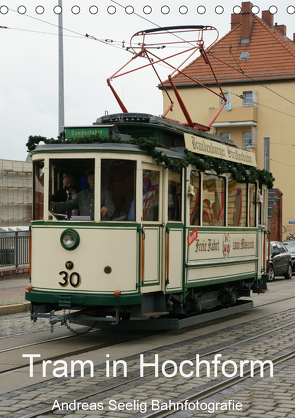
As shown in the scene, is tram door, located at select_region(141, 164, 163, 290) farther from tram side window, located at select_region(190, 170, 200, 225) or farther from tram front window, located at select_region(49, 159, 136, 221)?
tram side window, located at select_region(190, 170, 200, 225)

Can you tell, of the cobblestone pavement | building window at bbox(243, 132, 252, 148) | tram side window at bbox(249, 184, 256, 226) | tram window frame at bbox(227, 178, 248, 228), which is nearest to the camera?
the cobblestone pavement

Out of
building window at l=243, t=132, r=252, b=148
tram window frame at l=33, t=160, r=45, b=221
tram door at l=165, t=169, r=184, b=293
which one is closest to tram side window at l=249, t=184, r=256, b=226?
tram door at l=165, t=169, r=184, b=293

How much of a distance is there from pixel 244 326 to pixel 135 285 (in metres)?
3.18

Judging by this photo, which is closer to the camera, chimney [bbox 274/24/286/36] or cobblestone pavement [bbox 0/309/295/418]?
cobblestone pavement [bbox 0/309/295/418]

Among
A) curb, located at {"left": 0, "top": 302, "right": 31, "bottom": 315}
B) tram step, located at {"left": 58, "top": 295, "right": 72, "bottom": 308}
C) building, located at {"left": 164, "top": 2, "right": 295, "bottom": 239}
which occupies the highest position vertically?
building, located at {"left": 164, "top": 2, "right": 295, "bottom": 239}

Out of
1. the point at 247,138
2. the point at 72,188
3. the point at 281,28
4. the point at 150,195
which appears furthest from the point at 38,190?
the point at 281,28

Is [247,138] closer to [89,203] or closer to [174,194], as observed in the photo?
[174,194]

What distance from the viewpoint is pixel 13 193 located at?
5416 cm

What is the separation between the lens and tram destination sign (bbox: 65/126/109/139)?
1004 centimetres

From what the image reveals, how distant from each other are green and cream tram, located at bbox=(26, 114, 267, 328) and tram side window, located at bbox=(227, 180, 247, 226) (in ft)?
3.05

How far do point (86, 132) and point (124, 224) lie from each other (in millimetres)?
1556

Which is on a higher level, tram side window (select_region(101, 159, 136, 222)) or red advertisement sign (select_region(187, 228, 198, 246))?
tram side window (select_region(101, 159, 136, 222))

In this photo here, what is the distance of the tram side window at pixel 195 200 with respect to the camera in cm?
1105

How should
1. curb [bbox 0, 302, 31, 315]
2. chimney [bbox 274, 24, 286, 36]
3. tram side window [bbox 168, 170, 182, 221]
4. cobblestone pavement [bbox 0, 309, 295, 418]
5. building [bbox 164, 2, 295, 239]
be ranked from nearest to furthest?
1. cobblestone pavement [bbox 0, 309, 295, 418]
2. tram side window [bbox 168, 170, 182, 221]
3. curb [bbox 0, 302, 31, 315]
4. building [bbox 164, 2, 295, 239]
5. chimney [bbox 274, 24, 286, 36]
